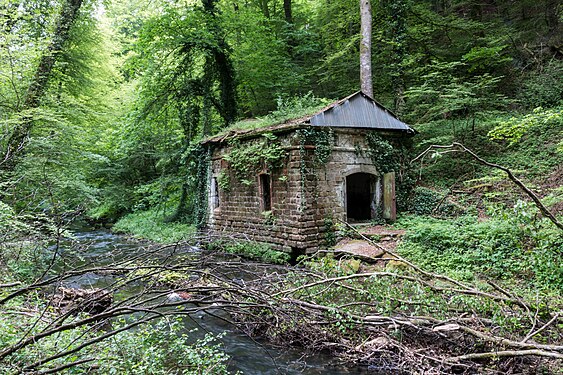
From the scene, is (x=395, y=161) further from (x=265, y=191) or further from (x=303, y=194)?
(x=265, y=191)

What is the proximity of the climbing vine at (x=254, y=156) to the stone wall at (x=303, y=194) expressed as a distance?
18cm

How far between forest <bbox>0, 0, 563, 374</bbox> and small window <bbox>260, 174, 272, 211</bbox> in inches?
46.3

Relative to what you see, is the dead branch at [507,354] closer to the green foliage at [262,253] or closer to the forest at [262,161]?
the forest at [262,161]

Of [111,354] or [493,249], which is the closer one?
[111,354]

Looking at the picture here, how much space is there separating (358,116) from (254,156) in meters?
3.13

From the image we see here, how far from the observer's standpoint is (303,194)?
916cm

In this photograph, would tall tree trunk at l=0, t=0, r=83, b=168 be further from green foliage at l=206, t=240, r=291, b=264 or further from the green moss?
the green moss

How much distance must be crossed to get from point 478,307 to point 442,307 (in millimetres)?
449

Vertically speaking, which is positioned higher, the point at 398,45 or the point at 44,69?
the point at 398,45

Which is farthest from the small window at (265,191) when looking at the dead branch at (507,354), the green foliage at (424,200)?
the dead branch at (507,354)

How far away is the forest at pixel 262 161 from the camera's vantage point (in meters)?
3.72

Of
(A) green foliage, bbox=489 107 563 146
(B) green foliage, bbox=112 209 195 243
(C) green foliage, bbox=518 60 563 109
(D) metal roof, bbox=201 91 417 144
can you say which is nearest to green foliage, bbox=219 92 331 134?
(D) metal roof, bbox=201 91 417 144

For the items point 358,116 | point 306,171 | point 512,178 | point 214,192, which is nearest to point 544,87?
point 358,116

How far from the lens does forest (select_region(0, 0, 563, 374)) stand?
12.2 feet
